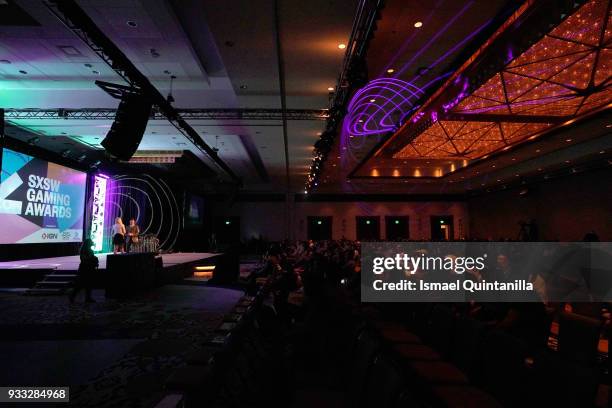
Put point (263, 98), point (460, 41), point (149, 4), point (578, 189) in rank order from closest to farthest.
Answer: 1. point (149, 4)
2. point (460, 41)
3. point (263, 98)
4. point (578, 189)

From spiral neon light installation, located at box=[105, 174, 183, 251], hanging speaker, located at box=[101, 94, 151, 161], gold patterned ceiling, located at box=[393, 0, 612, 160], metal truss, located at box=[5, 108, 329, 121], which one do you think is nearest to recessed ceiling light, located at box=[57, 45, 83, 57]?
hanging speaker, located at box=[101, 94, 151, 161]

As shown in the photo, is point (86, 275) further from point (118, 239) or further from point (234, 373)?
point (118, 239)

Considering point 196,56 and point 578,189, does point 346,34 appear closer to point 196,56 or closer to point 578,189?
point 196,56

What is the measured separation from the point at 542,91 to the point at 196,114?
314 inches

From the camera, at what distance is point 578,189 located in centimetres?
1340

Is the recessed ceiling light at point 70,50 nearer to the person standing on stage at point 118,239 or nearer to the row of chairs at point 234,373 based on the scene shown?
the row of chairs at point 234,373

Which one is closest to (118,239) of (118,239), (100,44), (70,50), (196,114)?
(118,239)

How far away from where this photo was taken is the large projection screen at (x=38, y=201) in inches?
381

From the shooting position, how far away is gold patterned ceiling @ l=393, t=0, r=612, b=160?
491 cm

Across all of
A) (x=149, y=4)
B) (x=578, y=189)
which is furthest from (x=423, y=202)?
(x=149, y=4)

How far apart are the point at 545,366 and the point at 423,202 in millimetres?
21760

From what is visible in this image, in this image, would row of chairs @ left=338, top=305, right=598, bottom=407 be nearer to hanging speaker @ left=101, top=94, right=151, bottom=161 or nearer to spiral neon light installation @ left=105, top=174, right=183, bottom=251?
hanging speaker @ left=101, top=94, right=151, bottom=161

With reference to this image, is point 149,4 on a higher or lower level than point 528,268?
higher

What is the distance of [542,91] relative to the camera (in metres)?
6.89
